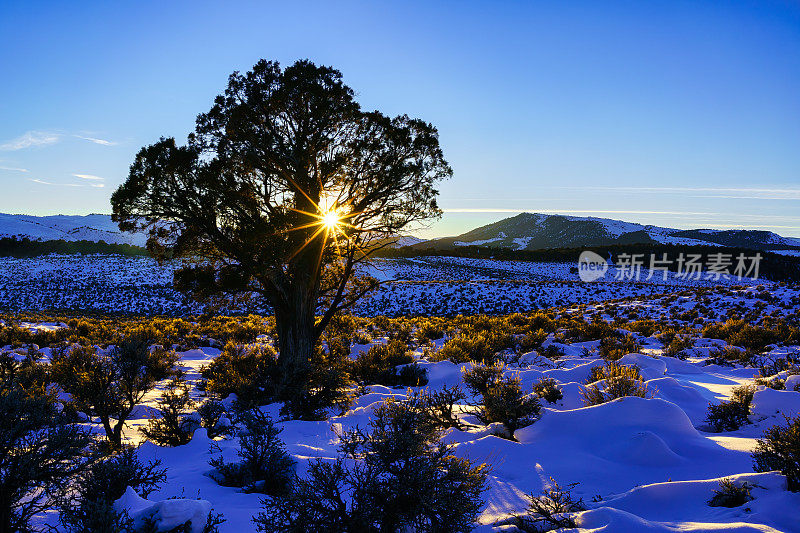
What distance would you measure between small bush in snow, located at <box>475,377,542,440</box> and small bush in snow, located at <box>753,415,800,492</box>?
2.65 metres

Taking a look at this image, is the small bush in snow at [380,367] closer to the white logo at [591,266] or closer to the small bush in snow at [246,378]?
the small bush in snow at [246,378]

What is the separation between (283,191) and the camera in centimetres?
977

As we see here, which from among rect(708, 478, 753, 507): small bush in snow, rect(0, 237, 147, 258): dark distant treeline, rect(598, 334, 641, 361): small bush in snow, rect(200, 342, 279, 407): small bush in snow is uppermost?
rect(708, 478, 753, 507): small bush in snow

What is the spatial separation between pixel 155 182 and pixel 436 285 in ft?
101

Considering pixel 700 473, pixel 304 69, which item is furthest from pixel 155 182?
pixel 700 473

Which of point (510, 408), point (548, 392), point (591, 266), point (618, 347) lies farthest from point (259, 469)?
point (591, 266)

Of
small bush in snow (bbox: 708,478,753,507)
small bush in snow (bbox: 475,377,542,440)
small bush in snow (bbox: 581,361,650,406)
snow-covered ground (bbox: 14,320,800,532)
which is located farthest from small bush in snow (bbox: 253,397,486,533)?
small bush in snow (bbox: 581,361,650,406)

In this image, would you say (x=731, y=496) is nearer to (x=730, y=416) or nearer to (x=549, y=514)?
(x=549, y=514)

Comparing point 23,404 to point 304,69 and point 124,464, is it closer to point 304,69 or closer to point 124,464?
point 124,464

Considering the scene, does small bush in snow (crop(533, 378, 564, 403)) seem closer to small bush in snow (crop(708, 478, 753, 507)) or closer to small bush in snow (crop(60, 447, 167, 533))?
small bush in snow (crop(708, 478, 753, 507))

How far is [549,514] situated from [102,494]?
12.9 feet

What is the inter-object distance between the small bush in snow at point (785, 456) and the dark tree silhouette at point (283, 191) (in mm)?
7296

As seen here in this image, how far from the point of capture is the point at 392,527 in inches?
118

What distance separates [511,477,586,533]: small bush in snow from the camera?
351 cm
